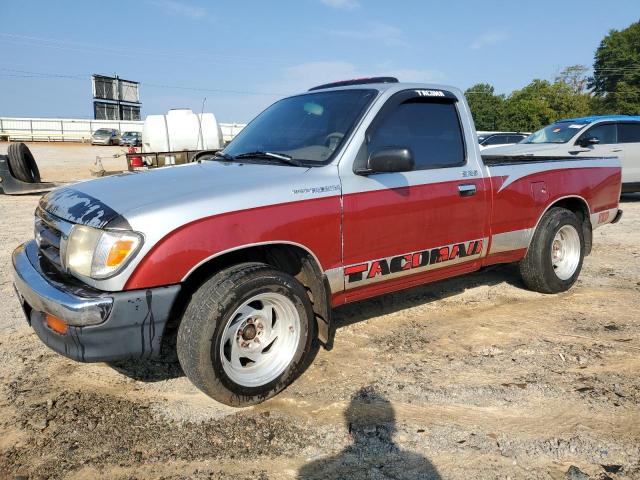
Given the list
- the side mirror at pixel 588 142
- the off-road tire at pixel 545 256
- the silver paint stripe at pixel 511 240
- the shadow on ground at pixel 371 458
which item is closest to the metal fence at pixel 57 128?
the side mirror at pixel 588 142

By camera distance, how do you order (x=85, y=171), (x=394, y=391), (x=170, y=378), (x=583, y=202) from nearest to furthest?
(x=394, y=391)
(x=170, y=378)
(x=583, y=202)
(x=85, y=171)

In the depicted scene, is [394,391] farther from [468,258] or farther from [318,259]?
[468,258]

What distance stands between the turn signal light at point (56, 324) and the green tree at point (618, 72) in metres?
64.0

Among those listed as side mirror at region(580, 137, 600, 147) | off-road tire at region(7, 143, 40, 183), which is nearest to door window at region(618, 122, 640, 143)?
side mirror at region(580, 137, 600, 147)

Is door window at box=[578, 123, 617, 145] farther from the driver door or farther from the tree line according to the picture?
the tree line

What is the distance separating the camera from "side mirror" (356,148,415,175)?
3.29m

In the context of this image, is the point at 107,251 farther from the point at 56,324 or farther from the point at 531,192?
the point at 531,192

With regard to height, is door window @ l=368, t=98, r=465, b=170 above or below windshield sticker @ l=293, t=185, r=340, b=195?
above

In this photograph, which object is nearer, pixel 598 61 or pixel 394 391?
pixel 394 391

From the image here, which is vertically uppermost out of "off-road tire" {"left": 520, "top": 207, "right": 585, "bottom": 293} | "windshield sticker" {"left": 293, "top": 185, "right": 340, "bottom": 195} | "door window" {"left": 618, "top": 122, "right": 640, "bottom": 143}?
"door window" {"left": 618, "top": 122, "right": 640, "bottom": 143}

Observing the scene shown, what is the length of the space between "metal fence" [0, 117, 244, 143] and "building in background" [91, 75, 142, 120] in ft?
18.6

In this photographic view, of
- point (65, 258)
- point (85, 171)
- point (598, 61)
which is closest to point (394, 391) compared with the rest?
point (65, 258)

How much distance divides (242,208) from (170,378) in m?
1.34

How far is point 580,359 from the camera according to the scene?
144 inches
